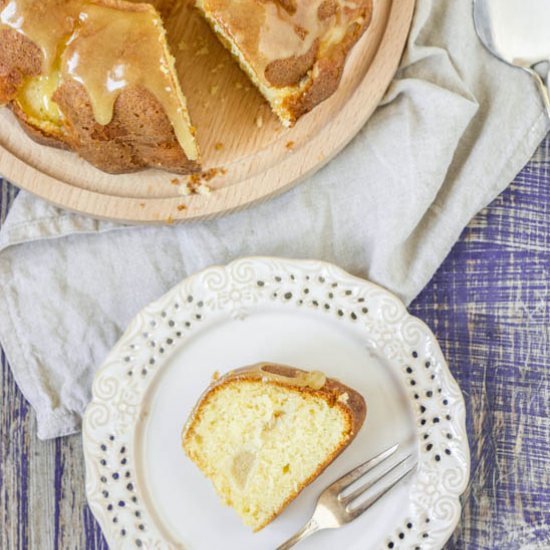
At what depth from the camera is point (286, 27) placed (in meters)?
2.63

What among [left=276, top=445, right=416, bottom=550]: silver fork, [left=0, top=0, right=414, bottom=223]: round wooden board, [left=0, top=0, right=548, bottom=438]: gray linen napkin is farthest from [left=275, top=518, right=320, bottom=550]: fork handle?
[left=0, top=0, right=414, bottom=223]: round wooden board

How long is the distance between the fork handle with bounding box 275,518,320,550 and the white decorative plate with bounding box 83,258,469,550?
8 cm

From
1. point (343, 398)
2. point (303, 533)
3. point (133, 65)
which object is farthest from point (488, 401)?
point (133, 65)

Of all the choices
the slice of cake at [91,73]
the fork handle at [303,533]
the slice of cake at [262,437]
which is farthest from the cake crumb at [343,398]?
the slice of cake at [91,73]

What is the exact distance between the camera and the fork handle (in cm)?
277

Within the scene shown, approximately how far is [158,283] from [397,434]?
3.30ft

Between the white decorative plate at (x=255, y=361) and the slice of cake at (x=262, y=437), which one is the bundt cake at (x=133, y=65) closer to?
the white decorative plate at (x=255, y=361)

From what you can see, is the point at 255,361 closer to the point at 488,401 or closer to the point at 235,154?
the point at 235,154

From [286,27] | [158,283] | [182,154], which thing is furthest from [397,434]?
[286,27]

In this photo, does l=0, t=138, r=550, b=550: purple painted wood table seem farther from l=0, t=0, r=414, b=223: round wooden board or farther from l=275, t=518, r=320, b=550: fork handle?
l=275, t=518, r=320, b=550: fork handle

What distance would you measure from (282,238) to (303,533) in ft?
3.35

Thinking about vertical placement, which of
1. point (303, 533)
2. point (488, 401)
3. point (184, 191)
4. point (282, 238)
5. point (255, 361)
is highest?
point (184, 191)

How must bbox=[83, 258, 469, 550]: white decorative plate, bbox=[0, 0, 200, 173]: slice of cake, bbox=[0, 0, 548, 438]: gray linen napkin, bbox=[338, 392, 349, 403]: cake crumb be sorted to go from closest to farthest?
1. bbox=[0, 0, 200, 173]: slice of cake
2. bbox=[338, 392, 349, 403]: cake crumb
3. bbox=[83, 258, 469, 550]: white decorative plate
4. bbox=[0, 0, 548, 438]: gray linen napkin

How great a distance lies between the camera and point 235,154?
9.55ft
